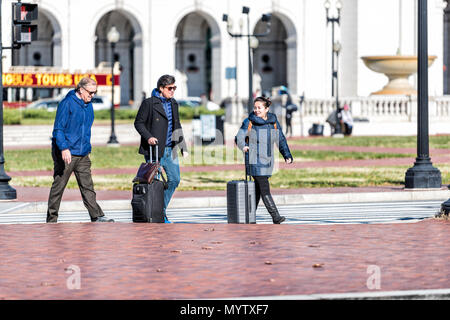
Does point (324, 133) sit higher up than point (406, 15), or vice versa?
point (406, 15)

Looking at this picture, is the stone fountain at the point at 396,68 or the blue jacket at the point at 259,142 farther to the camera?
the stone fountain at the point at 396,68

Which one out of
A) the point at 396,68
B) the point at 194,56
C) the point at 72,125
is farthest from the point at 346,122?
the point at 72,125

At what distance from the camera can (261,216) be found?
16.4 meters

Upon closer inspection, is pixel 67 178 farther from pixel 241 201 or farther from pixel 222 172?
pixel 222 172

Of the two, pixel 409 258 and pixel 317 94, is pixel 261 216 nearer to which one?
pixel 409 258

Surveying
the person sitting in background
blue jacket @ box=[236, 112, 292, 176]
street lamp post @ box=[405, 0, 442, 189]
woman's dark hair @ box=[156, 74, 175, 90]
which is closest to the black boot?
blue jacket @ box=[236, 112, 292, 176]

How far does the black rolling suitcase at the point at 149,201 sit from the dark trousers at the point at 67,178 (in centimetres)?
66

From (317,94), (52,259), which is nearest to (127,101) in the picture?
(317,94)

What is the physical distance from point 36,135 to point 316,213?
31.6 metres

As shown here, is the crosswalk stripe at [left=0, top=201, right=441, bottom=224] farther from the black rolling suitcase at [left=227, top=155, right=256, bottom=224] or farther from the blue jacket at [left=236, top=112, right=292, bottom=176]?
the blue jacket at [left=236, top=112, right=292, bottom=176]

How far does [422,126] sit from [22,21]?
25.2 feet

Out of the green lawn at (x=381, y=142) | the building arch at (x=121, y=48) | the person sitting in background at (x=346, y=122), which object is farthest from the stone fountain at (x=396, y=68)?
the building arch at (x=121, y=48)

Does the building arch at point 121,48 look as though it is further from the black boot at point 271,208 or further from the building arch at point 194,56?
the black boot at point 271,208

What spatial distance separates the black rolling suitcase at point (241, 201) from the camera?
45.6 feet
